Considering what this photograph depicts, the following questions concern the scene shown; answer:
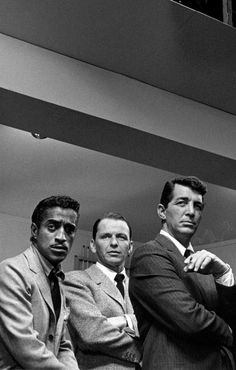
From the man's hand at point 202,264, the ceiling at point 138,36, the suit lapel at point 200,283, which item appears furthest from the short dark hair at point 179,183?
the ceiling at point 138,36

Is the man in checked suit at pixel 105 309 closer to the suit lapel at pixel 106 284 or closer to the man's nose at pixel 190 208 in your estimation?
the suit lapel at pixel 106 284

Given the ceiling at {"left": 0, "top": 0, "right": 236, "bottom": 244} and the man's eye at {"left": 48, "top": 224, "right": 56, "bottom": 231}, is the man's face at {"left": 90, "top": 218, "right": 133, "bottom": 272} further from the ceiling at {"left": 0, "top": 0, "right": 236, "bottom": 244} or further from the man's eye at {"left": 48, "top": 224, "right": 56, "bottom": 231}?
the ceiling at {"left": 0, "top": 0, "right": 236, "bottom": 244}

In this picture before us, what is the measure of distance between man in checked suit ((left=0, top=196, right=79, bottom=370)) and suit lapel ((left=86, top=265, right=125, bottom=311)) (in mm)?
A: 499

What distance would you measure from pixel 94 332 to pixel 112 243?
0.53 m

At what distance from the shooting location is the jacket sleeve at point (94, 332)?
2219 mm

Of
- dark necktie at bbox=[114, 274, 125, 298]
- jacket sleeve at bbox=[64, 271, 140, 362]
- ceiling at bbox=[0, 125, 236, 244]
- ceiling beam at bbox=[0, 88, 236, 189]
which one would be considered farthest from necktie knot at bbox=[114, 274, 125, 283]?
ceiling at bbox=[0, 125, 236, 244]

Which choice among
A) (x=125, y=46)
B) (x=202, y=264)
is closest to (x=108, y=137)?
(x=125, y=46)

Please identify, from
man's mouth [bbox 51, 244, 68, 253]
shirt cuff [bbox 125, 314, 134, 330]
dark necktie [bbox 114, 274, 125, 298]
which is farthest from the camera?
dark necktie [bbox 114, 274, 125, 298]

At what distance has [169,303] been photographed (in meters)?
1.82

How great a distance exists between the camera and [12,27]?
3.06 metres

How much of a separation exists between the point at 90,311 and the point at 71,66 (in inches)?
62.7

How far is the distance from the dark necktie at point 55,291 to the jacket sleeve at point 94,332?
0.32 meters

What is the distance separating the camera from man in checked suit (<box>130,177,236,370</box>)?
1.80 metres

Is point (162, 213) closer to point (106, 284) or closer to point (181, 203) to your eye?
point (181, 203)
